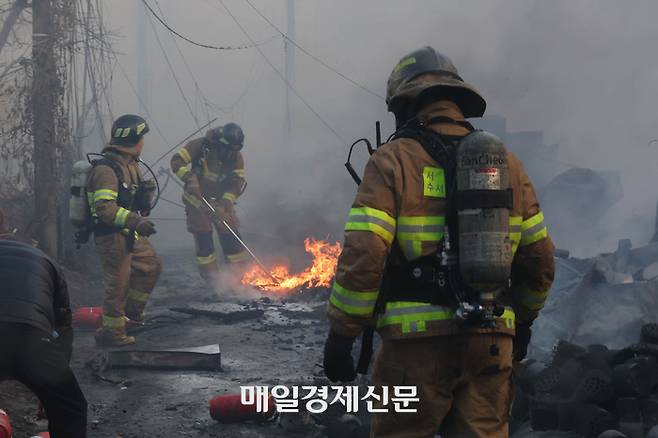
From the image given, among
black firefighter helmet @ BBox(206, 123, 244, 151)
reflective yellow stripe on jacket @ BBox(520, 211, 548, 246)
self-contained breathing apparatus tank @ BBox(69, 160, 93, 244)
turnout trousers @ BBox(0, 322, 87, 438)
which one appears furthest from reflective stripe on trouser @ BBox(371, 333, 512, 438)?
black firefighter helmet @ BBox(206, 123, 244, 151)

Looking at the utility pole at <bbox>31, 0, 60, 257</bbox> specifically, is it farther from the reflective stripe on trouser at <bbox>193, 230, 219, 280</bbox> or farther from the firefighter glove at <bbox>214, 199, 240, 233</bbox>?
the firefighter glove at <bbox>214, 199, 240, 233</bbox>

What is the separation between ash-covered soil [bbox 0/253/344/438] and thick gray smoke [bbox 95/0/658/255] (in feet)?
11.2

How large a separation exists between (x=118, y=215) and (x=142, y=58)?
25.0 meters

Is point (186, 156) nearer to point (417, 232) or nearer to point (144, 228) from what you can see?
point (144, 228)

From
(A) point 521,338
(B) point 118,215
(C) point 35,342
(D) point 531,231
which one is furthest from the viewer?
(B) point 118,215

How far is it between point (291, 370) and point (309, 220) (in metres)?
7.46

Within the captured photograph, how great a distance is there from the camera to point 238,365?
658cm

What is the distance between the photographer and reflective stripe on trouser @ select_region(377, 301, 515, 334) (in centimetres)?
262

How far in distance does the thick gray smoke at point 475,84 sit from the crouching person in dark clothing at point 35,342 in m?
9.37

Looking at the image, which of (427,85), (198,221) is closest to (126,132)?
(198,221)

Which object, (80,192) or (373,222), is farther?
(80,192)

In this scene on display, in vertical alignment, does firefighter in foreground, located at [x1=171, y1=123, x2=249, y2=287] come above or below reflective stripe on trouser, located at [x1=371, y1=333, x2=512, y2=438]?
above

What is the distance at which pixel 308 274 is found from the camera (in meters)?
10.5

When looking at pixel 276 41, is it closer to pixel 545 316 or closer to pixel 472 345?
pixel 545 316
